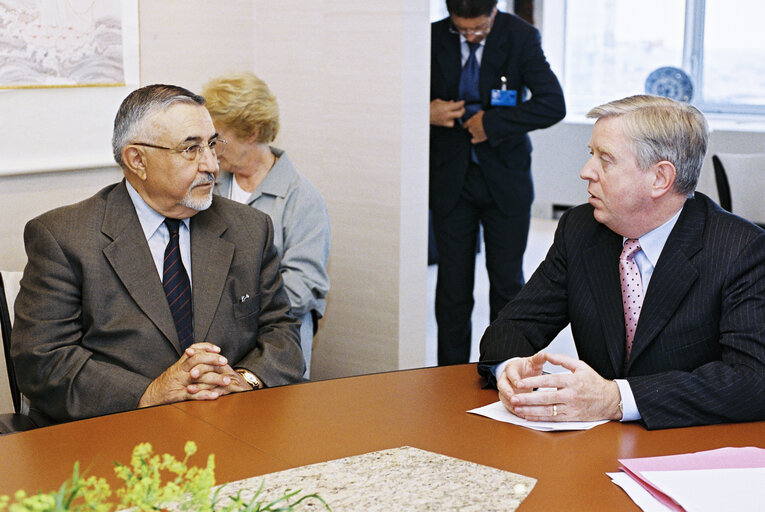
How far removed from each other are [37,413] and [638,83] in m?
8.04

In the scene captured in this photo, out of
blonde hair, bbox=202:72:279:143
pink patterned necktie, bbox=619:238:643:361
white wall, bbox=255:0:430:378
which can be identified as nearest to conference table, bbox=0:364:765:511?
pink patterned necktie, bbox=619:238:643:361

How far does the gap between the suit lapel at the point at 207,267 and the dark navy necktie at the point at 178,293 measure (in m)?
0.03

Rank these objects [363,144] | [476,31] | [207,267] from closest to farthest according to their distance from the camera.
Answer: [207,267], [363,144], [476,31]

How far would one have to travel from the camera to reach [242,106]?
11.1 ft

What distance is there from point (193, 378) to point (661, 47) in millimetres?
7948

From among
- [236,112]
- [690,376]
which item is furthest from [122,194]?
[690,376]

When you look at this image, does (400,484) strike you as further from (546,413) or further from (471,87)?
(471,87)

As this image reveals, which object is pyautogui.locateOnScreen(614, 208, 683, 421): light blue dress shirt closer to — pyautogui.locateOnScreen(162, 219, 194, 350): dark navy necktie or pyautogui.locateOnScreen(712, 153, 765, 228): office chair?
pyautogui.locateOnScreen(162, 219, 194, 350): dark navy necktie

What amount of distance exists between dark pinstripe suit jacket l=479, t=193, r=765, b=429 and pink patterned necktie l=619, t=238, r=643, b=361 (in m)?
0.02

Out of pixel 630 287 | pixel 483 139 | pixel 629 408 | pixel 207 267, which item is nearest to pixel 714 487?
pixel 629 408

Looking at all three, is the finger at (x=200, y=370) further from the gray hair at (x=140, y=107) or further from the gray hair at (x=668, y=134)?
the gray hair at (x=668, y=134)

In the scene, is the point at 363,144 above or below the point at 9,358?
above

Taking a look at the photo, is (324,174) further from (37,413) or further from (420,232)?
(37,413)

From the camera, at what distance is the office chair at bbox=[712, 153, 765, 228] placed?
4.87m
